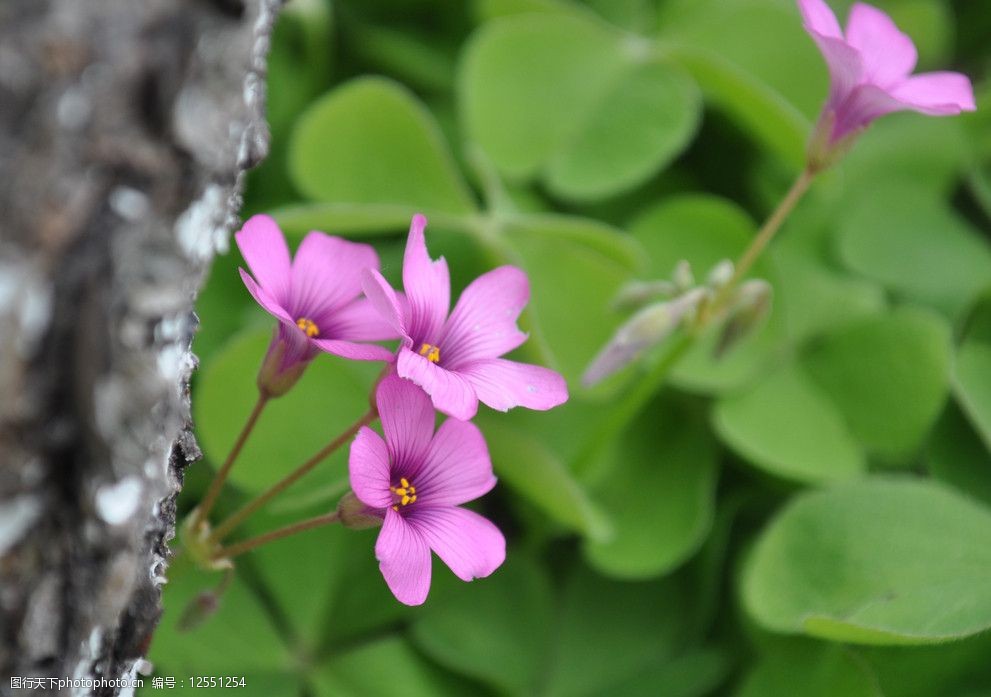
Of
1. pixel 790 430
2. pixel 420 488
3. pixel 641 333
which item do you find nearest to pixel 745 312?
pixel 641 333

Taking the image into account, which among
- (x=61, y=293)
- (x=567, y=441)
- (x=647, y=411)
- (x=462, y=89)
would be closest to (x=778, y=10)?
(x=462, y=89)

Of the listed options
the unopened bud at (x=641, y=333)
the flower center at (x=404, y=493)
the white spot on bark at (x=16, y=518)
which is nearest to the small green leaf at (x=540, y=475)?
the unopened bud at (x=641, y=333)

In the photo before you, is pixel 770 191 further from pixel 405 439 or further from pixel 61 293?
pixel 61 293

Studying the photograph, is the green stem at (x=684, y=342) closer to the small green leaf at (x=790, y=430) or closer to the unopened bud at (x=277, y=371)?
the small green leaf at (x=790, y=430)

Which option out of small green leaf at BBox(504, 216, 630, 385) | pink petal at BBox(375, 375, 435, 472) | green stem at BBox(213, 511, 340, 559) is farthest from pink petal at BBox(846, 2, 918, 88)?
green stem at BBox(213, 511, 340, 559)

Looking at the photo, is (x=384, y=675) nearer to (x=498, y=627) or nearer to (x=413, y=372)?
(x=498, y=627)

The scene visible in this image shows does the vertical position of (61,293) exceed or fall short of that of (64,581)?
it exceeds it
